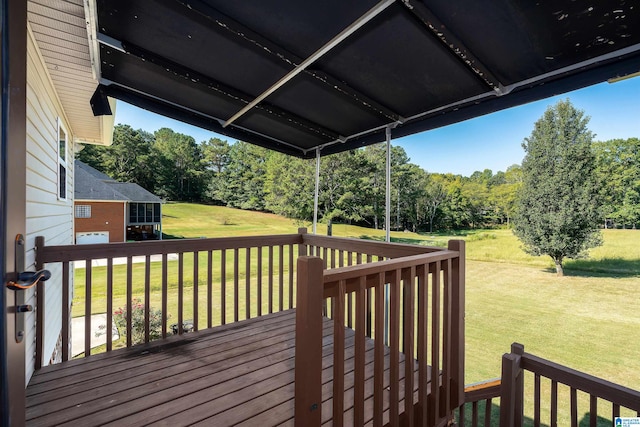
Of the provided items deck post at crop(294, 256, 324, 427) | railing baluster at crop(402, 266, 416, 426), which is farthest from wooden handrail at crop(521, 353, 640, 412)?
deck post at crop(294, 256, 324, 427)

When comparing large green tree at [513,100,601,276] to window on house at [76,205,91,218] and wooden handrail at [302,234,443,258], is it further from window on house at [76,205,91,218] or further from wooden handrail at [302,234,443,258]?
window on house at [76,205,91,218]

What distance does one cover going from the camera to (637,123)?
10727 millimetres

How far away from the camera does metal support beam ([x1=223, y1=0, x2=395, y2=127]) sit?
1588 mm

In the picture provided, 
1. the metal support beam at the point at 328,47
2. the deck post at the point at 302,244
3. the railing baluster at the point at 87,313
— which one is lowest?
the railing baluster at the point at 87,313

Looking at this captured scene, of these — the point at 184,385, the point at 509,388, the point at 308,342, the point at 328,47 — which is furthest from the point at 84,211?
the point at 509,388

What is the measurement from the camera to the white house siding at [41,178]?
2.27 meters

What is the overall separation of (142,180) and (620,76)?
66.9 feet

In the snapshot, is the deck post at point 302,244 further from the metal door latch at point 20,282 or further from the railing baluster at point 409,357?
the metal door latch at point 20,282

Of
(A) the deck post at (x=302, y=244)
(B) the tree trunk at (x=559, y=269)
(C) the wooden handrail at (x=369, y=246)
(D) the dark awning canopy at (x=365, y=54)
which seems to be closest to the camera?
(D) the dark awning canopy at (x=365, y=54)

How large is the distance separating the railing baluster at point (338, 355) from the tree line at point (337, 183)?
12822 millimetres

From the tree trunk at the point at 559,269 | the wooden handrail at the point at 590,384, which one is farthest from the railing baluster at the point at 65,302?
the tree trunk at the point at 559,269

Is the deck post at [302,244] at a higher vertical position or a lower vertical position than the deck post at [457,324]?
higher

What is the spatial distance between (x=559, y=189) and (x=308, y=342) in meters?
14.2

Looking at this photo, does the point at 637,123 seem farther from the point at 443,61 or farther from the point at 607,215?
the point at 443,61
